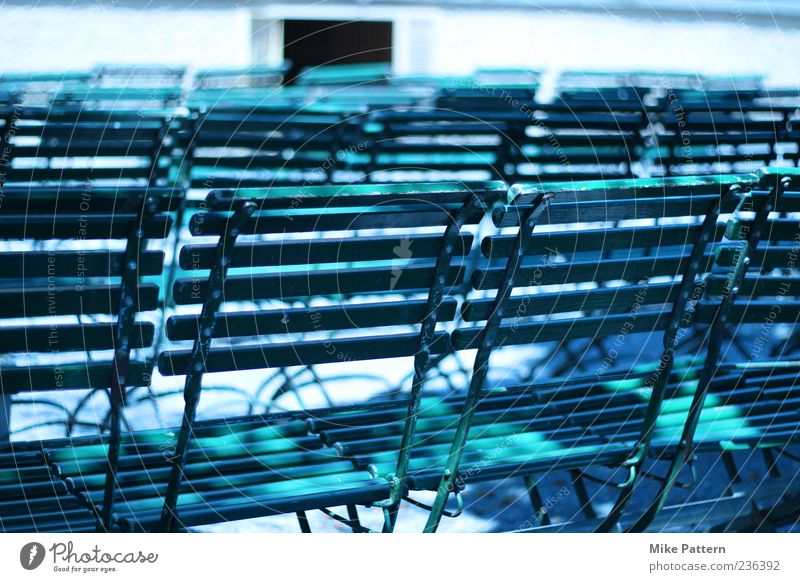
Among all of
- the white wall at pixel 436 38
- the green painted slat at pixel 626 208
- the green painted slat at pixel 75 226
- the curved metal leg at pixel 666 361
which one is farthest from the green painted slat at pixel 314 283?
the white wall at pixel 436 38

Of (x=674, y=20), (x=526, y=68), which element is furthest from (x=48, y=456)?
(x=526, y=68)

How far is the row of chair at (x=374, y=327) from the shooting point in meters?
1.55

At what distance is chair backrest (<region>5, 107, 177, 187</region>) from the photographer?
286 cm

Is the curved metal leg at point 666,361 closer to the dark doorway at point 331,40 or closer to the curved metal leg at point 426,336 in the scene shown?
the curved metal leg at point 426,336

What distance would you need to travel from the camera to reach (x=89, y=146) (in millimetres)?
2826

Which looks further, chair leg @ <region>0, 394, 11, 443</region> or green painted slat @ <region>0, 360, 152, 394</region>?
chair leg @ <region>0, 394, 11, 443</region>

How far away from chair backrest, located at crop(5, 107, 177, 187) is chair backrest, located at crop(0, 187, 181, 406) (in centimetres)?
127

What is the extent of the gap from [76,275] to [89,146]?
1.38 metres

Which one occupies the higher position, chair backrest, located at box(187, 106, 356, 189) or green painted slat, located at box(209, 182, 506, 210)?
chair backrest, located at box(187, 106, 356, 189)

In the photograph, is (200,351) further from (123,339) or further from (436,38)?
(436,38)

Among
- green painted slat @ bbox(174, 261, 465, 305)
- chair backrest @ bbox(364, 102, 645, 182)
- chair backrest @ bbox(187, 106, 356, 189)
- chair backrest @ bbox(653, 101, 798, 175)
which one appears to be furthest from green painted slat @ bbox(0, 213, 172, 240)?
chair backrest @ bbox(653, 101, 798, 175)

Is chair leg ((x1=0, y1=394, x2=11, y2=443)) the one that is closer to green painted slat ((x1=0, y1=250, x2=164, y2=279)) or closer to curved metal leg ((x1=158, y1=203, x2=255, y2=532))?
curved metal leg ((x1=158, y1=203, x2=255, y2=532))

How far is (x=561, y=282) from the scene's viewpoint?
5.89ft
